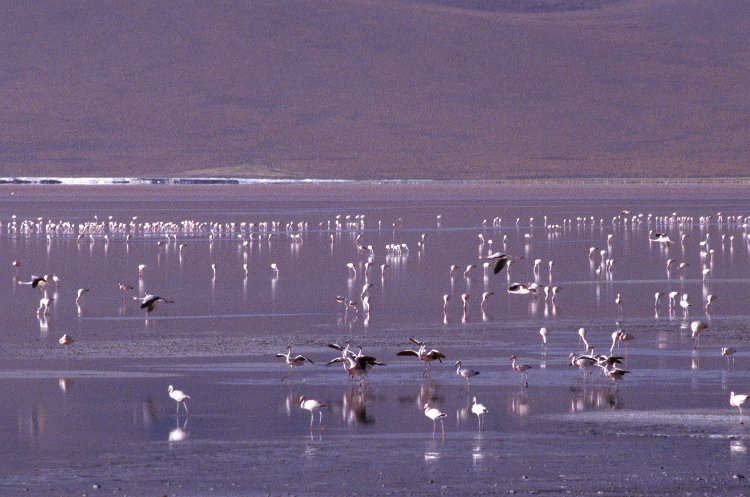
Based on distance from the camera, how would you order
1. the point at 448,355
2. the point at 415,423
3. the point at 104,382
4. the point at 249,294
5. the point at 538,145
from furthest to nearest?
1. the point at 538,145
2. the point at 249,294
3. the point at 448,355
4. the point at 104,382
5. the point at 415,423

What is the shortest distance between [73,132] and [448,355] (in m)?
90.0

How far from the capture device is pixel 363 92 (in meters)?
106

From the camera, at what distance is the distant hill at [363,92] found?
100438mm

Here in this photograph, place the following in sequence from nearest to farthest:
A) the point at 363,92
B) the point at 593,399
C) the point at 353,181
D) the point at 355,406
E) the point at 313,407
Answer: the point at 313,407 < the point at 355,406 < the point at 593,399 < the point at 353,181 < the point at 363,92

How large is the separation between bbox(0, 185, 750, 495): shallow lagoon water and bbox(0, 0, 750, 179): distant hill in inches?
2690

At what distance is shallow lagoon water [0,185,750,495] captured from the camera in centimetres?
1039

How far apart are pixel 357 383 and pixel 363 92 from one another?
3642 inches

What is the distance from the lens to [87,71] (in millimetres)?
108875

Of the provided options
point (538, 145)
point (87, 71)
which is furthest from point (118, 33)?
point (538, 145)

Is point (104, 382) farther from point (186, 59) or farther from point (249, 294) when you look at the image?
point (186, 59)

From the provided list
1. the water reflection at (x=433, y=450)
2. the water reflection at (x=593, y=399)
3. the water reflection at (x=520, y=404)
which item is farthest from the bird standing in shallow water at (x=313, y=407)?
the water reflection at (x=593, y=399)

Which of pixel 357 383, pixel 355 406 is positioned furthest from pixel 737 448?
pixel 357 383

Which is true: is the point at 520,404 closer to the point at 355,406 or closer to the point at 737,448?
the point at 355,406

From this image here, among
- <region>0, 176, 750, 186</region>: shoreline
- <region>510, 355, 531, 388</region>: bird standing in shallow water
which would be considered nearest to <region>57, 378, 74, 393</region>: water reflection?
<region>510, 355, 531, 388</region>: bird standing in shallow water
